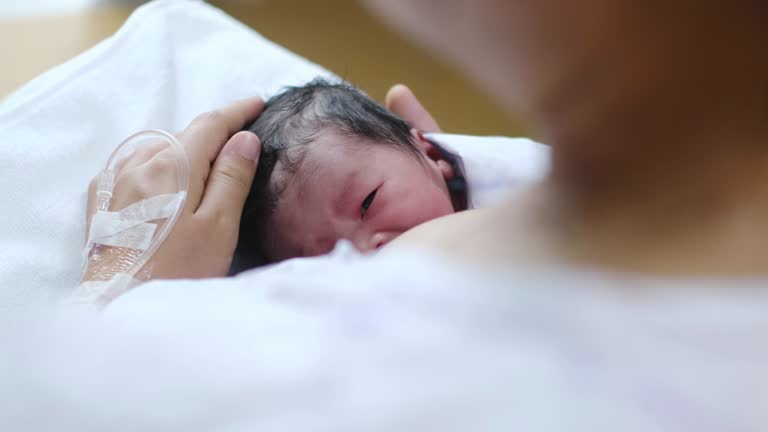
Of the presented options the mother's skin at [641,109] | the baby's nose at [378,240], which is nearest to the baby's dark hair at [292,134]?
the baby's nose at [378,240]

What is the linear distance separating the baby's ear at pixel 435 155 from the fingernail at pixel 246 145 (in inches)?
7.9

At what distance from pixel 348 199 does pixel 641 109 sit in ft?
1.54

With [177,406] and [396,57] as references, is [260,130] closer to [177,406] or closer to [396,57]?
[177,406]

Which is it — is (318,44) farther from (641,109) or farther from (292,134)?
(641,109)

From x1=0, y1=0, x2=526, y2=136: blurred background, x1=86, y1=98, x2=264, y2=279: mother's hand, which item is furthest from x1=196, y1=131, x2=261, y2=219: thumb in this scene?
x1=0, y1=0, x2=526, y2=136: blurred background

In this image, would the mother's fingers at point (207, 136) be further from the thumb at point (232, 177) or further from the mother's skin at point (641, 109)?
the mother's skin at point (641, 109)

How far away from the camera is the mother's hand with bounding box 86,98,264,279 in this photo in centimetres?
70

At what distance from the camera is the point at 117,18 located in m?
1.58

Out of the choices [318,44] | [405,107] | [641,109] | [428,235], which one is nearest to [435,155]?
[405,107]

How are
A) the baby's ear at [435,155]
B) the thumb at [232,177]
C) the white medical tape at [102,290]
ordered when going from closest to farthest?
1. the white medical tape at [102,290]
2. the thumb at [232,177]
3. the baby's ear at [435,155]

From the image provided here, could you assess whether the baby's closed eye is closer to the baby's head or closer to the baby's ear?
the baby's head

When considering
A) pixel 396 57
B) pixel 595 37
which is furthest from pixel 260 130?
pixel 396 57

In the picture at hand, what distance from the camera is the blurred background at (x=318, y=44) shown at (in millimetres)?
1361

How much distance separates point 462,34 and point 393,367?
6.2 inches
